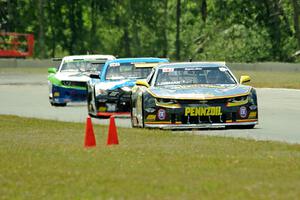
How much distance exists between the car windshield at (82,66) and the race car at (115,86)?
16.3 ft

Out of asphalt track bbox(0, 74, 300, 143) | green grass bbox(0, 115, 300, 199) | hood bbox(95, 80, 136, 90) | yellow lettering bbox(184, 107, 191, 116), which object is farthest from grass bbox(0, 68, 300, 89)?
green grass bbox(0, 115, 300, 199)

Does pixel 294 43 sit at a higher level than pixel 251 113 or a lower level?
lower

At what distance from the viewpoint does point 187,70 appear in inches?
838

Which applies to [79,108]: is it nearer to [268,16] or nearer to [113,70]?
[113,70]

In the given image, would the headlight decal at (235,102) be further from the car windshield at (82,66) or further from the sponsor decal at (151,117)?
the car windshield at (82,66)

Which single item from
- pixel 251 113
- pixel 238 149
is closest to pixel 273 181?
pixel 238 149

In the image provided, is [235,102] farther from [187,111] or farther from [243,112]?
[187,111]

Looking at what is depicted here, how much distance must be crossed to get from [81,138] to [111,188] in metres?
7.57

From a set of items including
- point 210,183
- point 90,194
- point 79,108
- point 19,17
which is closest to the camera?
point 90,194

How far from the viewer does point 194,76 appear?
21.2m

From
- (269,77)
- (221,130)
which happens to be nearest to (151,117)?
(221,130)

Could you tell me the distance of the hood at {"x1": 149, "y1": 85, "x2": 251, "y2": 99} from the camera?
65.2 ft

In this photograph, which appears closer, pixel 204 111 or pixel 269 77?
pixel 204 111

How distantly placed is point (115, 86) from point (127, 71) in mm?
999
